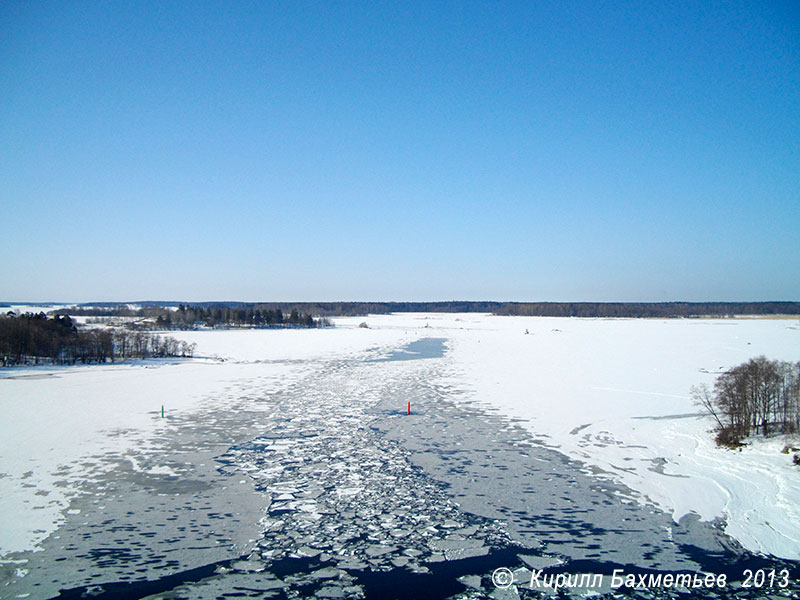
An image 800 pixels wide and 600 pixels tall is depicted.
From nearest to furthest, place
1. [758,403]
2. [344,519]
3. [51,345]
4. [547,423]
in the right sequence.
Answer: [344,519], [758,403], [547,423], [51,345]

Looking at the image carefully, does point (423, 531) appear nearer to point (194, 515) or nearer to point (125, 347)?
point (194, 515)

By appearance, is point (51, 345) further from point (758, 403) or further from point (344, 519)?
point (758, 403)

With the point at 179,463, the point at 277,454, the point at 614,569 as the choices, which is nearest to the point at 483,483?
the point at 614,569

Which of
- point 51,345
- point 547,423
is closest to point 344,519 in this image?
point 547,423

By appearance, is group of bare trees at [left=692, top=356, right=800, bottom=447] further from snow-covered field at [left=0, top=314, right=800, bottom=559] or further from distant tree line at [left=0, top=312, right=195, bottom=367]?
distant tree line at [left=0, top=312, right=195, bottom=367]

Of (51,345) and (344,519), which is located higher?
(51,345)

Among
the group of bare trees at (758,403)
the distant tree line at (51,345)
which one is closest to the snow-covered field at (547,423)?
the group of bare trees at (758,403)

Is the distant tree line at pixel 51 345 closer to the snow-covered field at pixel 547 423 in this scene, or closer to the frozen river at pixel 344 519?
the snow-covered field at pixel 547 423

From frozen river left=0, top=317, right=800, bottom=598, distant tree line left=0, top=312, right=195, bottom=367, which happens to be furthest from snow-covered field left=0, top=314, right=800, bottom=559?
distant tree line left=0, top=312, right=195, bottom=367
